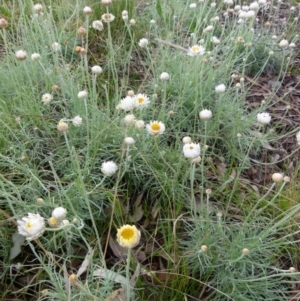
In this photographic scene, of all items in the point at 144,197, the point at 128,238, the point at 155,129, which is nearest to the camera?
the point at 128,238

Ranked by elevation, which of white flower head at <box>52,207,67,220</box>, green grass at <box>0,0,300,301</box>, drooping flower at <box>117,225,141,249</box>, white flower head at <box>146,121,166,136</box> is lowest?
green grass at <box>0,0,300,301</box>

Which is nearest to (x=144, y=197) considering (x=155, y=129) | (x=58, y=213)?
(x=155, y=129)

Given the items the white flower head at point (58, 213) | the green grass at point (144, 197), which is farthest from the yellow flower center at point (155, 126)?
the white flower head at point (58, 213)

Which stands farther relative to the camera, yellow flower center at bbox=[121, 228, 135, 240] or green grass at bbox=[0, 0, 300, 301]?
green grass at bbox=[0, 0, 300, 301]

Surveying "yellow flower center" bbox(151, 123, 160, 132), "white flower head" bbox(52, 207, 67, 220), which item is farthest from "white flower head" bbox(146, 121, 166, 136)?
"white flower head" bbox(52, 207, 67, 220)

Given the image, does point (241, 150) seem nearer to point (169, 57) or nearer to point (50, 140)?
point (169, 57)

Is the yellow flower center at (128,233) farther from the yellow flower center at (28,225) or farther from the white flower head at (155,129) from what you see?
the white flower head at (155,129)

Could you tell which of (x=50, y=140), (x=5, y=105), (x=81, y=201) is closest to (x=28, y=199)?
(x=81, y=201)

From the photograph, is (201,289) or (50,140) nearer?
(201,289)

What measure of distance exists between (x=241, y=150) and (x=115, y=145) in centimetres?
55

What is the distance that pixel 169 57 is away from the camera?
2.05 metres

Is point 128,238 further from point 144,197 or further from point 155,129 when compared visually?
point 144,197

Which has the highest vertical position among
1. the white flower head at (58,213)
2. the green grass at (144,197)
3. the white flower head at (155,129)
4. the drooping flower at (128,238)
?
the drooping flower at (128,238)

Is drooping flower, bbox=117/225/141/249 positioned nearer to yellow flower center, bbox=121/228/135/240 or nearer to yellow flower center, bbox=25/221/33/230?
yellow flower center, bbox=121/228/135/240
